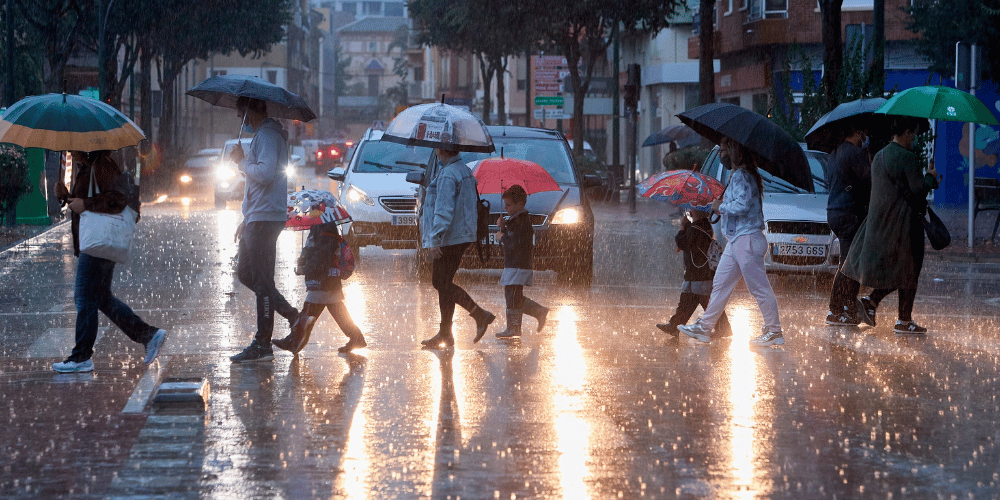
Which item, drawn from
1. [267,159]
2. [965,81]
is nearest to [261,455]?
[267,159]

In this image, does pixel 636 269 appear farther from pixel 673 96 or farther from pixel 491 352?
pixel 673 96

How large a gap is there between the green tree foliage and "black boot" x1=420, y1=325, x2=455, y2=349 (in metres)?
18.2

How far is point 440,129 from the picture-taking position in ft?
29.9

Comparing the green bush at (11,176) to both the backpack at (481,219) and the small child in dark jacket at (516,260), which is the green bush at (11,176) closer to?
the small child in dark jacket at (516,260)

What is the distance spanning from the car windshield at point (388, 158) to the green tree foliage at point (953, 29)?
41.6 ft

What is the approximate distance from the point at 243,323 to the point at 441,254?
94.5 inches

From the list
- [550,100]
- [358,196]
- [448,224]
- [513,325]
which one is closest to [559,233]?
[358,196]

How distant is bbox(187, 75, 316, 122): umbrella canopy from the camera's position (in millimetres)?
8531

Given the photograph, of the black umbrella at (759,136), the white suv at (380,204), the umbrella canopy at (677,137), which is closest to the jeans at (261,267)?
the black umbrella at (759,136)

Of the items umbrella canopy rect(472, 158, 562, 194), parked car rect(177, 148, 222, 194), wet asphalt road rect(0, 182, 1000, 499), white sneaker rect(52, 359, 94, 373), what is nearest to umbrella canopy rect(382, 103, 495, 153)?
umbrella canopy rect(472, 158, 562, 194)

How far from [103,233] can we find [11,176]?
13828 mm

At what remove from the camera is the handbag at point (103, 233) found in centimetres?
811

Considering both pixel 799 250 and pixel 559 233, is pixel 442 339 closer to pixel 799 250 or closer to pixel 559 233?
pixel 559 233

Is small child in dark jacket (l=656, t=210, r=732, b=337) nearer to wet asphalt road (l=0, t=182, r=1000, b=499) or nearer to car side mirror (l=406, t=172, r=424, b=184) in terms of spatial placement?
wet asphalt road (l=0, t=182, r=1000, b=499)
